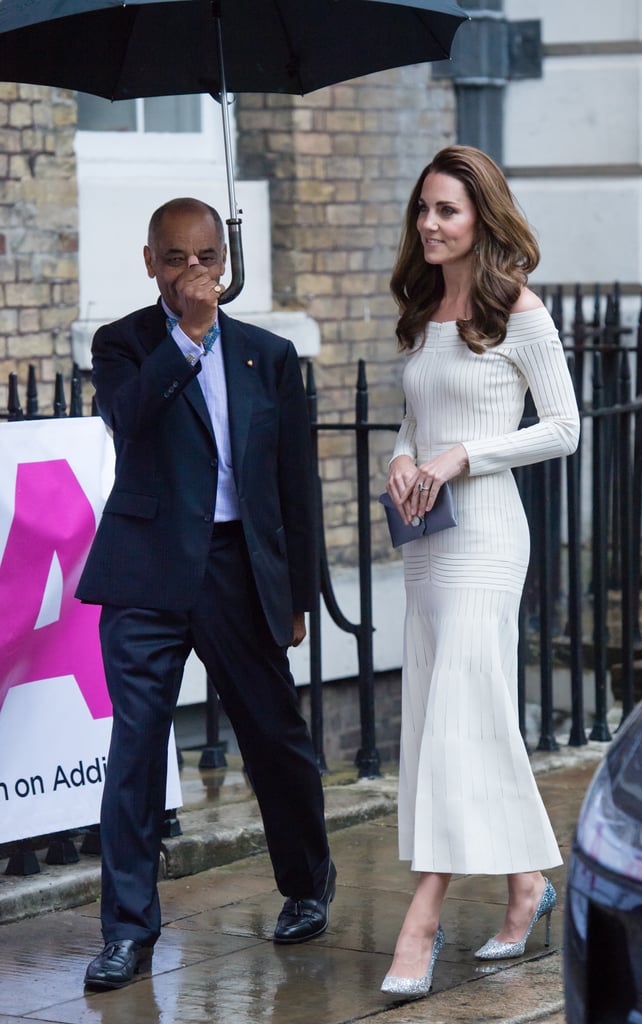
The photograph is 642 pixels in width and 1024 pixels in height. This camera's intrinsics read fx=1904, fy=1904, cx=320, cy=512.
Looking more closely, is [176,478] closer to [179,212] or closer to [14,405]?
[179,212]

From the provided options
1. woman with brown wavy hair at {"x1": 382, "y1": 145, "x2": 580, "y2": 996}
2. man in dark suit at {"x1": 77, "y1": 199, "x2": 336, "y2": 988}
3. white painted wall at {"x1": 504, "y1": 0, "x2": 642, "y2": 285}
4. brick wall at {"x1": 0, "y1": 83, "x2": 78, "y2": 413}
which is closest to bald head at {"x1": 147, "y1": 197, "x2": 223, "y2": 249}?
man in dark suit at {"x1": 77, "y1": 199, "x2": 336, "y2": 988}

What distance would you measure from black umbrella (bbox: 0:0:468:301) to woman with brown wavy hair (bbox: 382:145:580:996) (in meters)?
0.63

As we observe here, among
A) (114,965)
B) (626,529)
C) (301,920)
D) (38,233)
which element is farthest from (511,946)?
(38,233)

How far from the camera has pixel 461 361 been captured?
4273 mm

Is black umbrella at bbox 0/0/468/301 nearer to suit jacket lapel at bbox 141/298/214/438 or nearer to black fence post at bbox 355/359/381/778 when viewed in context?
suit jacket lapel at bbox 141/298/214/438

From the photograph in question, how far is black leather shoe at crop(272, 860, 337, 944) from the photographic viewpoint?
15.2 feet

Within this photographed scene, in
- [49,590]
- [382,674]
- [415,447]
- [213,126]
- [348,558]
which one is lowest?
[382,674]

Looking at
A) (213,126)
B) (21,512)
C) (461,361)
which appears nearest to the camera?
(461,361)

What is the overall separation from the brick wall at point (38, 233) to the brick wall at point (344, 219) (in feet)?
3.55

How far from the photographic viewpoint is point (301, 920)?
4648mm

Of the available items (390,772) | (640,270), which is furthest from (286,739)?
(640,270)

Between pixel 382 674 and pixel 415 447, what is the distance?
4017 mm

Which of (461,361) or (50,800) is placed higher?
(461,361)

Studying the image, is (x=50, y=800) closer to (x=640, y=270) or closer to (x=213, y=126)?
(x=213, y=126)
